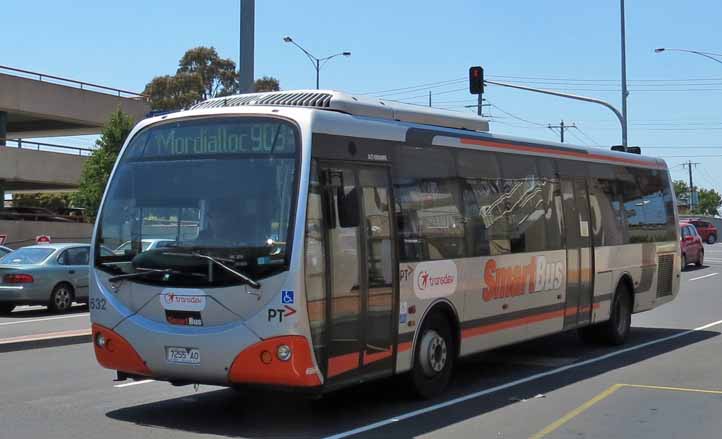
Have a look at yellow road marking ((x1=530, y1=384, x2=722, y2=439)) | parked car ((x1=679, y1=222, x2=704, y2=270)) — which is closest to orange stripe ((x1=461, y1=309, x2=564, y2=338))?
yellow road marking ((x1=530, y1=384, x2=722, y2=439))

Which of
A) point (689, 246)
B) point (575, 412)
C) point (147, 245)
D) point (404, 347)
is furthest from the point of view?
point (689, 246)

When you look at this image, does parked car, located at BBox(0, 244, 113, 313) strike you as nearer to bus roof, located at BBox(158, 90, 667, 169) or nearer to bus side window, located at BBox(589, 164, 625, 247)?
bus roof, located at BBox(158, 90, 667, 169)

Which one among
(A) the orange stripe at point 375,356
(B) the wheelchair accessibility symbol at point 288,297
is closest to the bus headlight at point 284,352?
(B) the wheelchair accessibility symbol at point 288,297

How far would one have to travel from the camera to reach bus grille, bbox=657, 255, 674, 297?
1617 centimetres

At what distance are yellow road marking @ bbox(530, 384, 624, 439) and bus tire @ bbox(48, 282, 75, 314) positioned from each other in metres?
13.2

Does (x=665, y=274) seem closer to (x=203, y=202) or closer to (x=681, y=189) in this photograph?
(x=203, y=202)

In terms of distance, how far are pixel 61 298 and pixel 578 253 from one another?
11910 mm

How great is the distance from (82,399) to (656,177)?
36.7 ft

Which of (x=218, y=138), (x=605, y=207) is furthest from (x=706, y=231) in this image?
(x=218, y=138)

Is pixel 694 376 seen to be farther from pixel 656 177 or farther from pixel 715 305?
pixel 715 305

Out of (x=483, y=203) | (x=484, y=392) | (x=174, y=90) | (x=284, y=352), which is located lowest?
(x=484, y=392)

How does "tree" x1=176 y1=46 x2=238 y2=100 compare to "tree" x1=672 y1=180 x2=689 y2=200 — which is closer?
"tree" x1=176 y1=46 x2=238 y2=100

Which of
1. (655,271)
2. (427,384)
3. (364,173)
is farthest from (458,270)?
(655,271)

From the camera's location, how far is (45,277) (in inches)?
771
